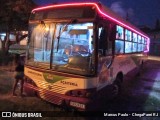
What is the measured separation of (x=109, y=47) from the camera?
7559 millimetres

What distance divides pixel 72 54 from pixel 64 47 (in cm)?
34

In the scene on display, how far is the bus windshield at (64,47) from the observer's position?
6.72 meters

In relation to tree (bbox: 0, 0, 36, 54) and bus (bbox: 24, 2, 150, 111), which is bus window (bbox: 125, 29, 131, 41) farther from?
tree (bbox: 0, 0, 36, 54)

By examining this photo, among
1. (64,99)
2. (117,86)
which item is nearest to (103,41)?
(64,99)

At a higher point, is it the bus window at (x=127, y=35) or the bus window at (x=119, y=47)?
the bus window at (x=127, y=35)

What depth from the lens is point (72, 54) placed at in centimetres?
699

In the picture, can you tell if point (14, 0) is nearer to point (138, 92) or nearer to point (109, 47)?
point (138, 92)

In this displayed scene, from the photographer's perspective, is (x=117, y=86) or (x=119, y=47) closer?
(x=119, y=47)

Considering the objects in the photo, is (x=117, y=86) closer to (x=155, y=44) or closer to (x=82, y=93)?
(x=82, y=93)

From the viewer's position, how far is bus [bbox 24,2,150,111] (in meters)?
6.64

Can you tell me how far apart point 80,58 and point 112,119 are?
2.05m

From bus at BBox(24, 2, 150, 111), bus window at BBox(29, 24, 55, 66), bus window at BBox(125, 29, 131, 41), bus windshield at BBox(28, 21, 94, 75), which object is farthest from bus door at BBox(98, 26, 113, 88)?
bus window at BBox(125, 29, 131, 41)

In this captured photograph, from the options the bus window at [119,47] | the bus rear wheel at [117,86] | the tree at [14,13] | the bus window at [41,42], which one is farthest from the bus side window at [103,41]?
the tree at [14,13]

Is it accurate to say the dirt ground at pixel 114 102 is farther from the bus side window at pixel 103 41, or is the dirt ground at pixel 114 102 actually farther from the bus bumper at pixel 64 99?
the bus side window at pixel 103 41
